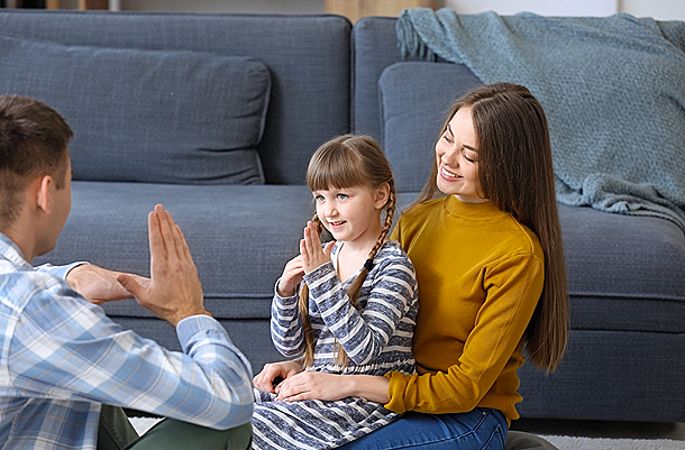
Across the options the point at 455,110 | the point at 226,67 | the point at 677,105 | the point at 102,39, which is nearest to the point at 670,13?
the point at 677,105

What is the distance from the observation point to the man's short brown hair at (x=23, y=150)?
4.09ft

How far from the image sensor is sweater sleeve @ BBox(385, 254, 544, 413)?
169 centimetres

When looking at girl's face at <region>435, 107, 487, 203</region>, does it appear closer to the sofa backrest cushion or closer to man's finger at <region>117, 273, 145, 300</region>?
man's finger at <region>117, 273, 145, 300</region>

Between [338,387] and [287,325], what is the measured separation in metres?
0.14

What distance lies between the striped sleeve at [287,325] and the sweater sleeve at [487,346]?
18cm

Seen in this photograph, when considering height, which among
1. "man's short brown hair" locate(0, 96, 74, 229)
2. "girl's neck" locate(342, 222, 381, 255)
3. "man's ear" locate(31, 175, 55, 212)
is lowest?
"girl's neck" locate(342, 222, 381, 255)

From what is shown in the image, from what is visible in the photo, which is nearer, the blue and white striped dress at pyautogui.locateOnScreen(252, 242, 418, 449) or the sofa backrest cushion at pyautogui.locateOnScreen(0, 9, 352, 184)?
the blue and white striped dress at pyautogui.locateOnScreen(252, 242, 418, 449)

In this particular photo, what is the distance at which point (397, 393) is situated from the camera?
66.8 inches

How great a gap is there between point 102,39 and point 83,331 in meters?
2.04

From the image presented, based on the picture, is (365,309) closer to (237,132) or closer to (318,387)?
(318,387)

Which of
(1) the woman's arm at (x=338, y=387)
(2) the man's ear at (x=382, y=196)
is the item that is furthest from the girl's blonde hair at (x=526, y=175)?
(1) the woman's arm at (x=338, y=387)

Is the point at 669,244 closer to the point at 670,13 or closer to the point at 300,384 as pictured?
the point at 300,384

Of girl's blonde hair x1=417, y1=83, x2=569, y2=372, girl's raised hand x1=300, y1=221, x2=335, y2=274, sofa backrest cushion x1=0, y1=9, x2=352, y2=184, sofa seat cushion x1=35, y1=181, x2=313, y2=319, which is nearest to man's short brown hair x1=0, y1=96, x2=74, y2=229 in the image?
girl's raised hand x1=300, y1=221, x2=335, y2=274

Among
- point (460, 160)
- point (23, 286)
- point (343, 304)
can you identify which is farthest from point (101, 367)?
point (460, 160)
